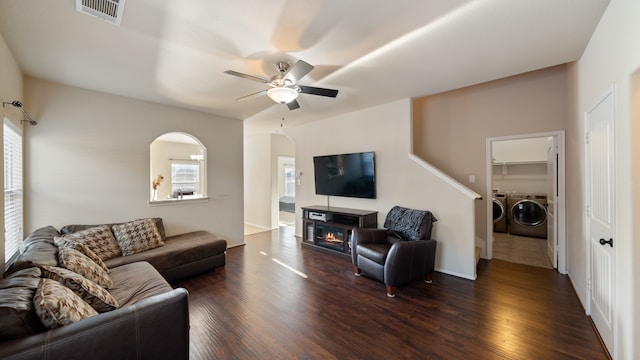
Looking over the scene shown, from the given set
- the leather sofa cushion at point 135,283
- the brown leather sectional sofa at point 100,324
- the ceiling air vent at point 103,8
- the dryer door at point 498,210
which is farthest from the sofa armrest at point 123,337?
the dryer door at point 498,210

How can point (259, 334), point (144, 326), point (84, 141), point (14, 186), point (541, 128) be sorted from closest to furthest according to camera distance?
point (144, 326) → point (259, 334) → point (14, 186) → point (84, 141) → point (541, 128)

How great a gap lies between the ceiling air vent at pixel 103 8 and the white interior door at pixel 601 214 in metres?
3.48

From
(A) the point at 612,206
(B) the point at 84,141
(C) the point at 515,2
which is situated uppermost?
(C) the point at 515,2

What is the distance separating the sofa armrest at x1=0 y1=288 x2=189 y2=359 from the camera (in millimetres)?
1093

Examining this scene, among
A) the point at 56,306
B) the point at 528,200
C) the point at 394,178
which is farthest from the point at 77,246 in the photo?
the point at 528,200

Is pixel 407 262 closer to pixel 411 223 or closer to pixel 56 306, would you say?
pixel 411 223

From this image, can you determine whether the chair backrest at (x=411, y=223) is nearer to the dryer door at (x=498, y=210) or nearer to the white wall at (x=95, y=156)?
the dryer door at (x=498, y=210)

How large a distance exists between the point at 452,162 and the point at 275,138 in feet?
13.8

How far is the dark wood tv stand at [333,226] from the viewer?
3.95 meters

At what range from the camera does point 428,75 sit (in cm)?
279

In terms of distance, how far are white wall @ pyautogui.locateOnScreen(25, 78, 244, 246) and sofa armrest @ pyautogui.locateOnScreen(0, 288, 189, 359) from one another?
102 inches

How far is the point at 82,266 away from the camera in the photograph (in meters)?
1.91

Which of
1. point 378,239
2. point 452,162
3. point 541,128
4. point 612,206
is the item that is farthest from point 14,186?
point 541,128

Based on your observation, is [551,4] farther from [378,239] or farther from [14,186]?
[14,186]
